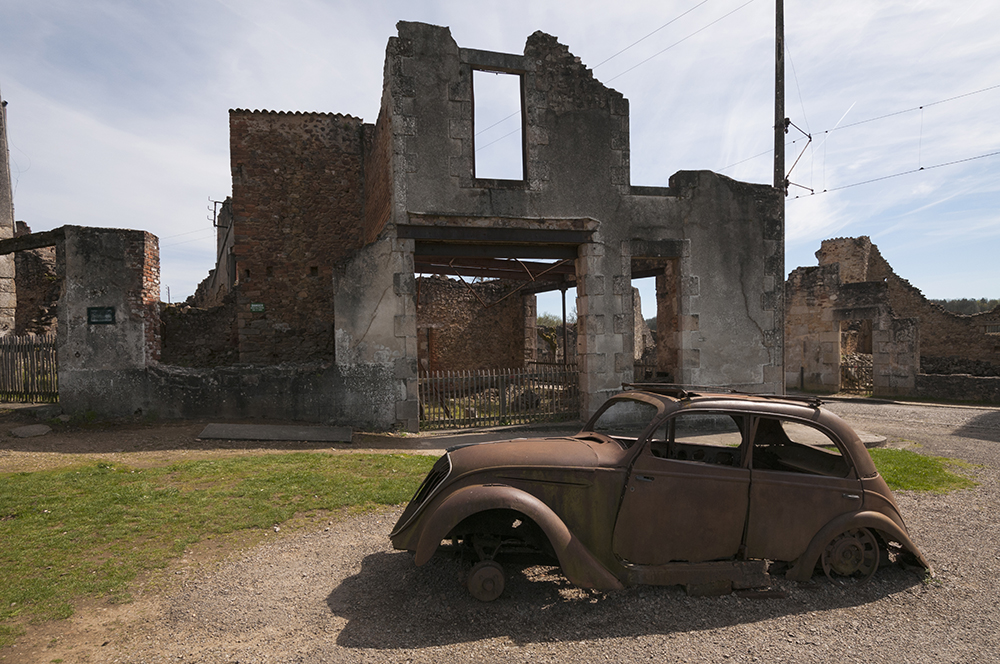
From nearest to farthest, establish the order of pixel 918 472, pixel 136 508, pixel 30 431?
pixel 136 508, pixel 918 472, pixel 30 431

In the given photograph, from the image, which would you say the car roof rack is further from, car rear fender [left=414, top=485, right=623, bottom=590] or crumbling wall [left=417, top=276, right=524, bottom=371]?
crumbling wall [left=417, top=276, right=524, bottom=371]

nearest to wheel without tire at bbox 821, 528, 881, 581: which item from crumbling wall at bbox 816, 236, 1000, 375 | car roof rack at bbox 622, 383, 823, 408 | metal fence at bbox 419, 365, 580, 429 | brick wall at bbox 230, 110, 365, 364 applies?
car roof rack at bbox 622, 383, 823, 408

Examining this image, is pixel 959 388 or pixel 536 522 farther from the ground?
pixel 536 522

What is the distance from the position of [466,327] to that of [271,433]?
1145 centimetres

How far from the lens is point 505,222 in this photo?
9.84m

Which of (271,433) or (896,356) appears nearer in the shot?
(271,433)

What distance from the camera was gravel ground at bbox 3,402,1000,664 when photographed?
9.68ft

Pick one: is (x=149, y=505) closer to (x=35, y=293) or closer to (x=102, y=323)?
(x=102, y=323)

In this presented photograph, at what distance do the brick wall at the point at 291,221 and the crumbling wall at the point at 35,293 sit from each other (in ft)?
25.4

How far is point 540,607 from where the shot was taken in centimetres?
344

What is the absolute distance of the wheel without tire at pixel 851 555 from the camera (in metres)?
3.68

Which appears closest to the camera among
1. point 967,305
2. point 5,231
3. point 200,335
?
point 200,335

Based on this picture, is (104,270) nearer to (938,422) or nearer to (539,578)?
(539,578)

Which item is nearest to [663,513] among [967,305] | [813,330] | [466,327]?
[466,327]
